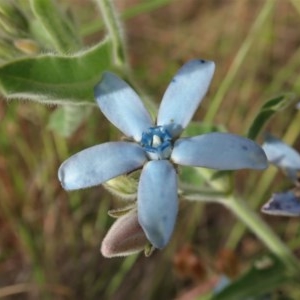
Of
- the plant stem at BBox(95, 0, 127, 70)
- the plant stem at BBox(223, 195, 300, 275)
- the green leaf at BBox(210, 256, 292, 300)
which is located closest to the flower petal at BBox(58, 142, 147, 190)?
the plant stem at BBox(95, 0, 127, 70)

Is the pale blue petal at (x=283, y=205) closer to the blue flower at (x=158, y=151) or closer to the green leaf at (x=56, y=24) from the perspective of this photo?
the blue flower at (x=158, y=151)

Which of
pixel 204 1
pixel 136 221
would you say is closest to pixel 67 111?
pixel 136 221

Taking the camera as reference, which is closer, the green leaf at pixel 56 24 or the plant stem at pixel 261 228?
the green leaf at pixel 56 24

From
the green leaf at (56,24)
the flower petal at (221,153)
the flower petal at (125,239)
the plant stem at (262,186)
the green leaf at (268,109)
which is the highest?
the green leaf at (56,24)

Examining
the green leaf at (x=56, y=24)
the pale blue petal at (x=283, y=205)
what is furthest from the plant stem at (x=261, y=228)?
the green leaf at (x=56, y=24)

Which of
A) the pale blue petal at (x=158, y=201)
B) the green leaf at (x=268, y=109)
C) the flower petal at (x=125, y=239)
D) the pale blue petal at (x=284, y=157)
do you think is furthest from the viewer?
the pale blue petal at (x=284, y=157)

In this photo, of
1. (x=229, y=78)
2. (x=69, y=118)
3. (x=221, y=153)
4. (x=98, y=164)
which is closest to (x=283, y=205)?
(x=221, y=153)

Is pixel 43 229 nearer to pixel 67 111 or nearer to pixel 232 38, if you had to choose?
pixel 67 111
